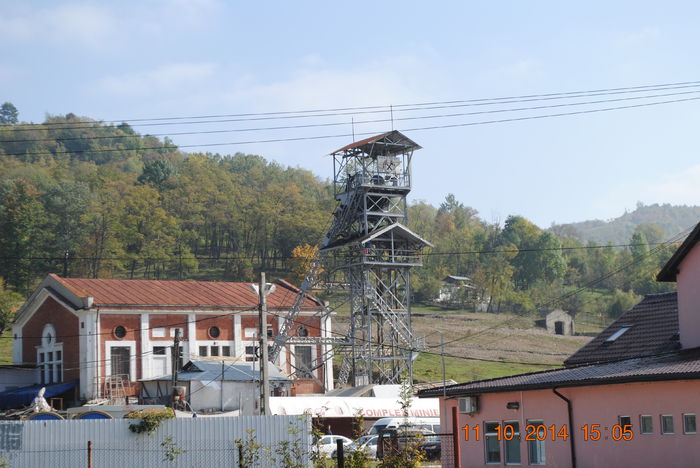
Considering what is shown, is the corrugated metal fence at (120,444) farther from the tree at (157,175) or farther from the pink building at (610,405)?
the tree at (157,175)

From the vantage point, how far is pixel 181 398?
51.7 m

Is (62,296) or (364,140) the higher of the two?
(364,140)

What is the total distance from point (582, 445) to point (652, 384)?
10.8 ft

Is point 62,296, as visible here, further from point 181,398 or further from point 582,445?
point 582,445

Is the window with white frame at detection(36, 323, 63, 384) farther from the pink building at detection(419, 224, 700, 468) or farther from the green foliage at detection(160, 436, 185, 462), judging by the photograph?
the green foliage at detection(160, 436, 185, 462)

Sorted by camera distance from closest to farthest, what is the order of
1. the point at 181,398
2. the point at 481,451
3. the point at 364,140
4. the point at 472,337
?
the point at 481,451, the point at 181,398, the point at 364,140, the point at 472,337

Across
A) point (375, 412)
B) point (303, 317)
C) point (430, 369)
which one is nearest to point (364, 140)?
point (303, 317)

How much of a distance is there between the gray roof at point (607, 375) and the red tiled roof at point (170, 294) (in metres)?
31.4

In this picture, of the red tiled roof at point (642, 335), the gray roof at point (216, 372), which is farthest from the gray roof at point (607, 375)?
the gray roof at point (216, 372)

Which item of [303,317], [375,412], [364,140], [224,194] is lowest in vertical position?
[375,412]

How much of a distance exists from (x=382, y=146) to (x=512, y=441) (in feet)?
128

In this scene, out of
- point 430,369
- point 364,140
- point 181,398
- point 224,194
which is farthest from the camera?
point 224,194

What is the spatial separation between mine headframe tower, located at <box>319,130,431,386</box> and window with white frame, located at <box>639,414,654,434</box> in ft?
122
